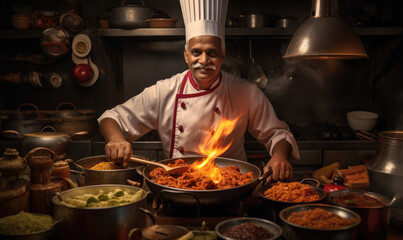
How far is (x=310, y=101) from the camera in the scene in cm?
461

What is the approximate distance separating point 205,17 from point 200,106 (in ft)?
2.03

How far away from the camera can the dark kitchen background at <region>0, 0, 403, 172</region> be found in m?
4.30

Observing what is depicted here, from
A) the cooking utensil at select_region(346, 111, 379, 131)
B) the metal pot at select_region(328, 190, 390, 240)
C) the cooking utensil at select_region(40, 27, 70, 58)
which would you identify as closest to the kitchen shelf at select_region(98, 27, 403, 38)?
the cooking utensil at select_region(40, 27, 70, 58)

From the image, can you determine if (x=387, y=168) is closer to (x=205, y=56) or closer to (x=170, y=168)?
(x=170, y=168)

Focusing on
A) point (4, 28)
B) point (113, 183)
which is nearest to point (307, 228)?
point (113, 183)

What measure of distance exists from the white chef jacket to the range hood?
75cm

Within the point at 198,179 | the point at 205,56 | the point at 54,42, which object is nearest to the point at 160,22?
the point at 54,42

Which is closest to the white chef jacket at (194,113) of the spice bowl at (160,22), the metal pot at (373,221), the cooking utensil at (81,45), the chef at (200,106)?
the chef at (200,106)

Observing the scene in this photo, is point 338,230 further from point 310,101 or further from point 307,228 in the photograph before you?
point 310,101

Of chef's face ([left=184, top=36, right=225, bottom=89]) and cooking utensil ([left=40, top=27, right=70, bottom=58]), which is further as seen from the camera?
cooking utensil ([left=40, top=27, right=70, bottom=58])

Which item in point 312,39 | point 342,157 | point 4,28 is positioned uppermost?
point 4,28

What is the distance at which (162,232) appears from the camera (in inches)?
50.2

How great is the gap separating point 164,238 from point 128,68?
3.60 meters

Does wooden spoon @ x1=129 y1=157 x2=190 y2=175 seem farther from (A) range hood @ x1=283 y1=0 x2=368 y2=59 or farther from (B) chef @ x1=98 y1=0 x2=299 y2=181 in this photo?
(A) range hood @ x1=283 y1=0 x2=368 y2=59
